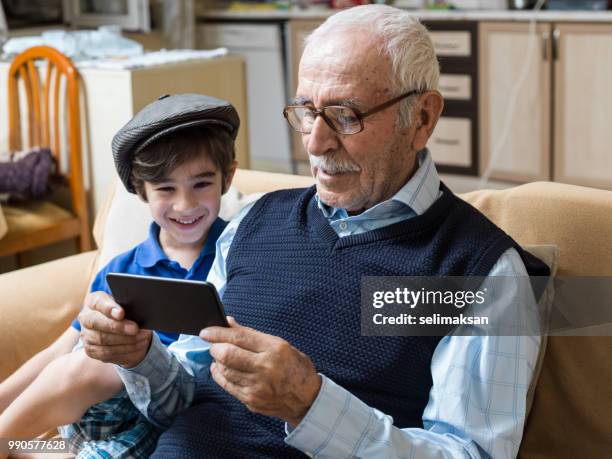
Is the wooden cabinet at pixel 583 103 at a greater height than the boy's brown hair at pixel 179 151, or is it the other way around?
the boy's brown hair at pixel 179 151

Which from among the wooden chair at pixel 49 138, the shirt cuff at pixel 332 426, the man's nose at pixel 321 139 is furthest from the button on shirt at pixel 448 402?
the wooden chair at pixel 49 138

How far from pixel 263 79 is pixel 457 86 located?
1273 millimetres

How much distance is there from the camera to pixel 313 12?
5188 mm

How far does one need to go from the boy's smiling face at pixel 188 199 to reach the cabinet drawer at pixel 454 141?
3.13 meters

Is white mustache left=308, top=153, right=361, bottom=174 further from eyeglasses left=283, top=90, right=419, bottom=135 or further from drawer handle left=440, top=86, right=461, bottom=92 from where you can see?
drawer handle left=440, top=86, right=461, bottom=92

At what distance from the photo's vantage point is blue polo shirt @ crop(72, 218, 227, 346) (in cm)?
182

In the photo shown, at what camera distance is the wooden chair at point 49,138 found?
129 inches

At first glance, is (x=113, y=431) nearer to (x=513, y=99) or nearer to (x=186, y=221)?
(x=186, y=221)

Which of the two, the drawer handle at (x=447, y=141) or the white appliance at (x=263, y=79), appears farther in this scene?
the white appliance at (x=263, y=79)

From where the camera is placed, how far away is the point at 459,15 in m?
4.67

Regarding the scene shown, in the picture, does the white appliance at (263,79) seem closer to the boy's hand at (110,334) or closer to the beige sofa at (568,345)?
the beige sofa at (568,345)

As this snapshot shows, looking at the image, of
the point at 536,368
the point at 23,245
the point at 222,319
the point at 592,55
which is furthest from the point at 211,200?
the point at 592,55

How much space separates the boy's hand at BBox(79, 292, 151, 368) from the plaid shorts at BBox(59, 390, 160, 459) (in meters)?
0.19

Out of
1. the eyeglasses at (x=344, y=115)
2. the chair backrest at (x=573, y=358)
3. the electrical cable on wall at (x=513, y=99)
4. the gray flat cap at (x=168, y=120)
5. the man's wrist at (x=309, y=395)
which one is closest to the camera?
the man's wrist at (x=309, y=395)
